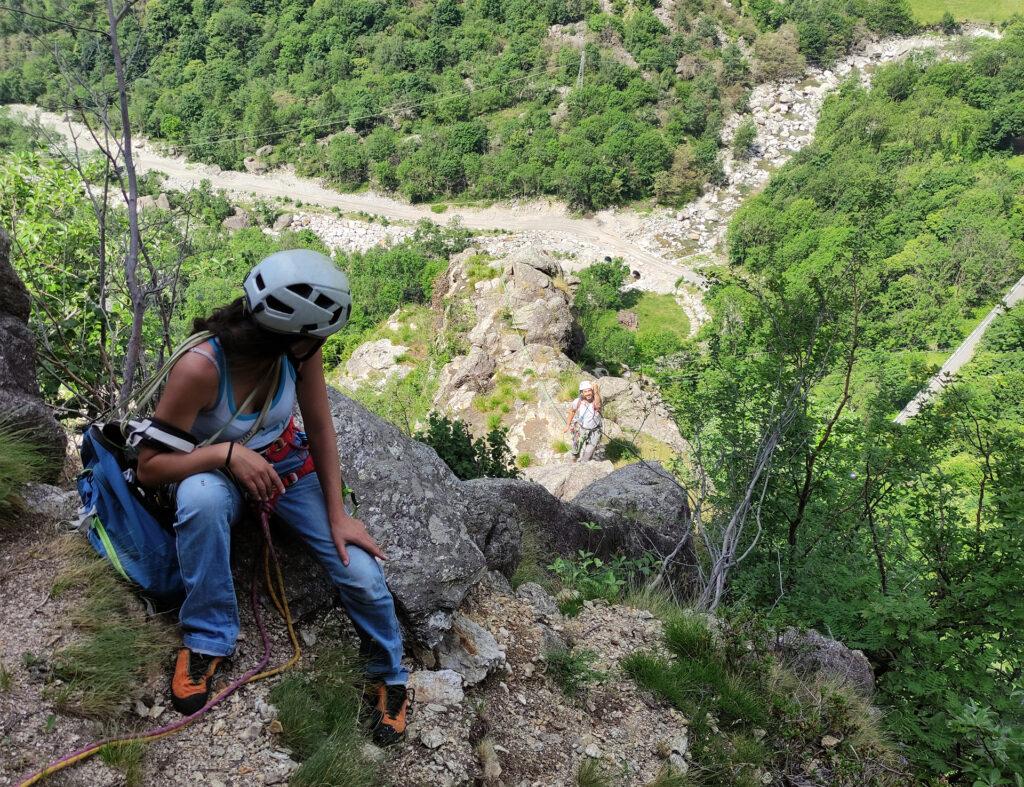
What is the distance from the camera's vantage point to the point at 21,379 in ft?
14.2

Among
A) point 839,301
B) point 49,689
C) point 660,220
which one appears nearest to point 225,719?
point 49,689

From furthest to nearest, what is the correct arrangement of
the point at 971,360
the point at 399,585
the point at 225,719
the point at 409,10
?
the point at 409,10 → the point at 971,360 → the point at 399,585 → the point at 225,719

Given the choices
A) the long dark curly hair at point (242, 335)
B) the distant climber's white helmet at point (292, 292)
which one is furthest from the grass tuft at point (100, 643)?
the distant climber's white helmet at point (292, 292)

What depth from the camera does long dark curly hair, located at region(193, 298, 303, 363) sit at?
8.66 ft

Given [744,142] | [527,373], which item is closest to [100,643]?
[527,373]

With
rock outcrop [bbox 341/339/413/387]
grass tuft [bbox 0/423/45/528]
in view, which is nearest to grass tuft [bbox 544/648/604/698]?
grass tuft [bbox 0/423/45/528]

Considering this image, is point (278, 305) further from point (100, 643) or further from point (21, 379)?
point (21, 379)

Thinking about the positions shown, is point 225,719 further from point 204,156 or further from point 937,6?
point 937,6

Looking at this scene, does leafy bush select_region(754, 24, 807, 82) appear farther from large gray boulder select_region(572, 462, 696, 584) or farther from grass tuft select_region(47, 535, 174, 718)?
grass tuft select_region(47, 535, 174, 718)

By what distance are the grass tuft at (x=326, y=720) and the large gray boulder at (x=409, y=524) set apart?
0.54 metres

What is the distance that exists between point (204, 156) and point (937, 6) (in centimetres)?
10719

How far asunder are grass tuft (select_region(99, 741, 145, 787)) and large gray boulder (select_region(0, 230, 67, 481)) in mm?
2071

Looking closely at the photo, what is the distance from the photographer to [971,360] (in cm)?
3888

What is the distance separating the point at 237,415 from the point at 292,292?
2.02ft
